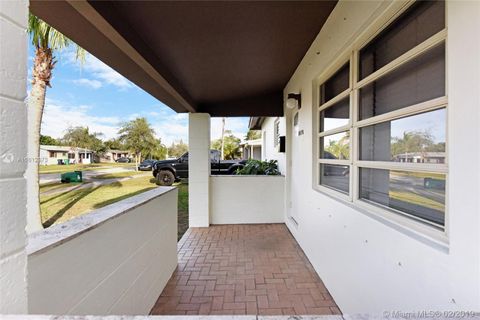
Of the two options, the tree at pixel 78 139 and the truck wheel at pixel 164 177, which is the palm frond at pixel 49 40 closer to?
the tree at pixel 78 139

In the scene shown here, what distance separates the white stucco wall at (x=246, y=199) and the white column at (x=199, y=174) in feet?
0.70

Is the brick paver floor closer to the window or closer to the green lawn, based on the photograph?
the window

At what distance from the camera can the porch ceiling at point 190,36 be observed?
200 cm

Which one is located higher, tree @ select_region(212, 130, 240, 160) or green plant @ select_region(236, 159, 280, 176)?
tree @ select_region(212, 130, 240, 160)

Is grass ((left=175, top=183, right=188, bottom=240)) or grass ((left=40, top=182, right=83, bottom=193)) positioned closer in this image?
grass ((left=175, top=183, right=188, bottom=240))

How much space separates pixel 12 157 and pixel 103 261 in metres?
1.15

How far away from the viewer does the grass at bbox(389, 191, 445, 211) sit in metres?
1.31

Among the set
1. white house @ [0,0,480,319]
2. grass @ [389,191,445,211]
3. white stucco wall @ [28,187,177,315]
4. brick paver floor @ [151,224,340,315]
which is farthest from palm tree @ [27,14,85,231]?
grass @ [389,191,445,211]

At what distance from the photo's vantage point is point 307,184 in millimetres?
3559

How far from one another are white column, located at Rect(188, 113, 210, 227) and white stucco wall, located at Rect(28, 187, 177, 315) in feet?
8.05

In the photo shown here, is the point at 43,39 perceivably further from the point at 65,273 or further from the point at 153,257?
the point at 65,273

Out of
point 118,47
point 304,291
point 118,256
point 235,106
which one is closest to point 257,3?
point 118,47

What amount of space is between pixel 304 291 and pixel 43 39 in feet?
21.7

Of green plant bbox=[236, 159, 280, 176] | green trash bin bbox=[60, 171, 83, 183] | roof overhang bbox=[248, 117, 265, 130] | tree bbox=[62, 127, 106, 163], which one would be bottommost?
green trash bin bbox=[60, 171, 83, 183]
